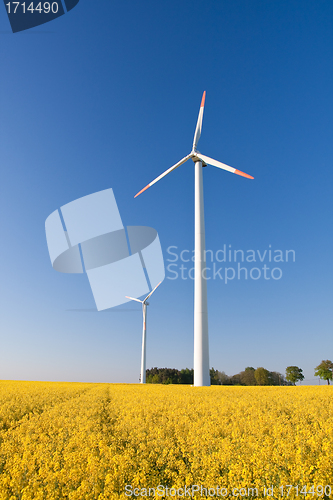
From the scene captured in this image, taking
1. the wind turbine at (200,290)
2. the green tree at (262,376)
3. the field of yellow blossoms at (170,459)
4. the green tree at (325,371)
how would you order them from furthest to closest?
the green tree at (262,376)
the green tree at (325,371)
the wind turbine at (200,290)
the field of yellow blossoms at (170,459)

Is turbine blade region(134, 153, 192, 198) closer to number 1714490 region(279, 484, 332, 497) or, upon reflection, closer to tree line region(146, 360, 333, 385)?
number 1714490 region(279, 484, 332, 497)

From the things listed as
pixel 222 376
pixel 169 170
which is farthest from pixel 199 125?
pixel 222 376

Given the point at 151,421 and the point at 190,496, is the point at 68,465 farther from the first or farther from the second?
the point at 151,421

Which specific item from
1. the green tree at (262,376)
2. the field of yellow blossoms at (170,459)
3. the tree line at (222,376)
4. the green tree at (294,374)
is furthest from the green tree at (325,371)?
the field of yellow blossoms at (170,459)

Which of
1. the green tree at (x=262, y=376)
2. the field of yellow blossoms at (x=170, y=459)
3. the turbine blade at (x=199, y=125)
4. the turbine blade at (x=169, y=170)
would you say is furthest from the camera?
the green tree at (x=262, y=376)

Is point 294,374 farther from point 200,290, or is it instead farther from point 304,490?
point 304,490

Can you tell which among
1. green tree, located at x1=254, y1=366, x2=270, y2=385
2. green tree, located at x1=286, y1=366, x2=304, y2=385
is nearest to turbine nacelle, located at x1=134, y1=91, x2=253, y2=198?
green tree, located at x1=286, y1=366, x2=304, y2=385

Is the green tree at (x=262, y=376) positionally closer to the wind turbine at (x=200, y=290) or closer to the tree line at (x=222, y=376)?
the tree line at (x=222, y=376)

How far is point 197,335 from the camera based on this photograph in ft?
84.8

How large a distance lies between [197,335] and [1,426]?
57.8ft

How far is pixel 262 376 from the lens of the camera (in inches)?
5763

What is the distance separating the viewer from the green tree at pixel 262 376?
471 feet

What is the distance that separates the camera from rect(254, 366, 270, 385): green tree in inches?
5657

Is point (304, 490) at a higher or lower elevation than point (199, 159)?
lower
